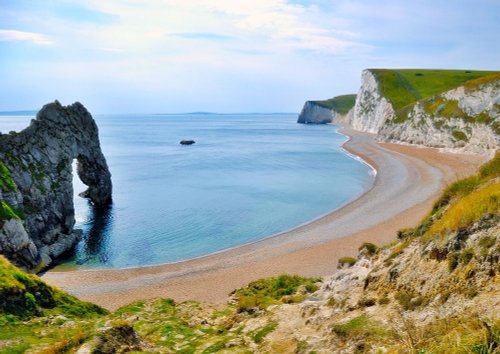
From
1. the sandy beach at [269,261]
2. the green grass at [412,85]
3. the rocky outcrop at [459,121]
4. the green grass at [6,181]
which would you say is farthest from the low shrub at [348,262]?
the green grass at [412,85]

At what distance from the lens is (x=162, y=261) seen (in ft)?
135

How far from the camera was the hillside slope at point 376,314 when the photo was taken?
10375 mm

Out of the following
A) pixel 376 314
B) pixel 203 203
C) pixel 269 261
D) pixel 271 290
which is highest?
pixel 376 314

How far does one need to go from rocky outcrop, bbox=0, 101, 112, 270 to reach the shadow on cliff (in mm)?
1682

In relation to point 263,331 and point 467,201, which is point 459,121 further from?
point 263,331

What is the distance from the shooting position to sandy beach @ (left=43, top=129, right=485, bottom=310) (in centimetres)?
3322

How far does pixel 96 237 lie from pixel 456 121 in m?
97.3

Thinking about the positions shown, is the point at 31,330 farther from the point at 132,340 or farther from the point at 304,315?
the point at 304,315

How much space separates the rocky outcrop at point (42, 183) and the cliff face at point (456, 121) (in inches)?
3265

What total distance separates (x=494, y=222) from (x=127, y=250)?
3938 centimetres

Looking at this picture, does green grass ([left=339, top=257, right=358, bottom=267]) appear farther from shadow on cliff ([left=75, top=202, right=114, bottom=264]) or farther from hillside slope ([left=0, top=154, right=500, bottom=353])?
shadow on cliff ([left=75, top=202, right=114, bottom=264])

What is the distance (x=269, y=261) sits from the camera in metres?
38.7

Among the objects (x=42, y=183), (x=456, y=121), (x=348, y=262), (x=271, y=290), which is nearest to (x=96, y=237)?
(x=42, y=183)

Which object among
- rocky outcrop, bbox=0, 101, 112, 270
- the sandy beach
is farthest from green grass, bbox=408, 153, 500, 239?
rocky outcrop, bbox=0, 101, 112, 270
